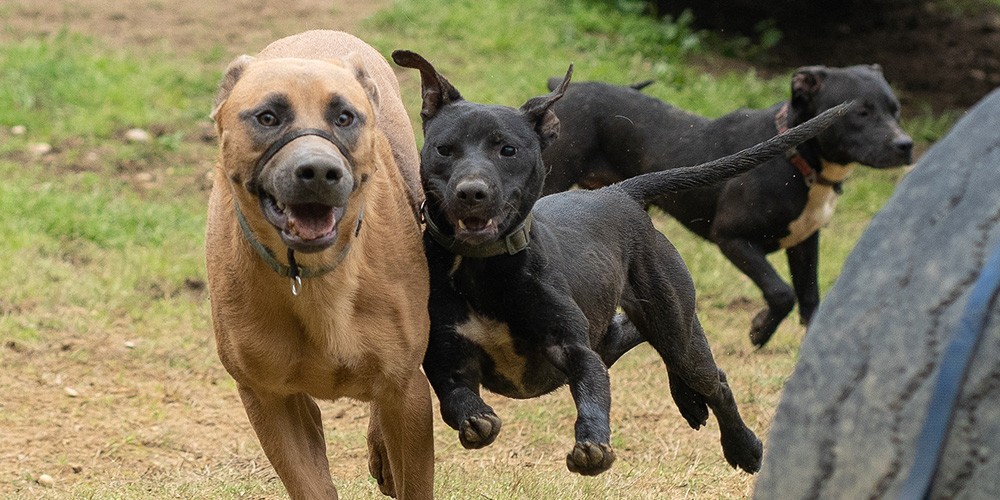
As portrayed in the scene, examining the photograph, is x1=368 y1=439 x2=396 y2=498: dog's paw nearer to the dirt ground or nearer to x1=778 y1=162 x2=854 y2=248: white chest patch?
x1=778 y1=162 x2=854 y2=248: white chest patch

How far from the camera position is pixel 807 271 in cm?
854

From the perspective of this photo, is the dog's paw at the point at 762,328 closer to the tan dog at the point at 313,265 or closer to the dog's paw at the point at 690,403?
the dog's paw at the point at 690,403

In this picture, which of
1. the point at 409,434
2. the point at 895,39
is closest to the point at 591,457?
the point at 409,434

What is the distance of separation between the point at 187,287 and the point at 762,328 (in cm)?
368

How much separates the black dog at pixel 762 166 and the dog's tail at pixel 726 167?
2.75 m

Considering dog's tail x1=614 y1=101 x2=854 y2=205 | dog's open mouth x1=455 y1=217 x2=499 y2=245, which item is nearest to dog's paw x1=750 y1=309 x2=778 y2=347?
dog's tail x1=614 y1=101 x2=854 y2=205

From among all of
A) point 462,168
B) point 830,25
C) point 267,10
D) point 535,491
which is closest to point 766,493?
point 462,168

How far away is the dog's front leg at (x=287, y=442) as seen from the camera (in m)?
4.45

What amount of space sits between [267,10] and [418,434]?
32.7ft

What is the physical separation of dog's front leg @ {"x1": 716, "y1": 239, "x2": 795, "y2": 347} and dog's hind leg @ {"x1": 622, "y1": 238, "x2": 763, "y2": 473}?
2505 mm

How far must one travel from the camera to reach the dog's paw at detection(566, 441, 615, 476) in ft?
13.3

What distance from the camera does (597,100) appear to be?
8.61 metres

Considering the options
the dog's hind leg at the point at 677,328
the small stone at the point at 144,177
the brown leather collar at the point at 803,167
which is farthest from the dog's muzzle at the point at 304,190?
the small stone at the point at 144,177

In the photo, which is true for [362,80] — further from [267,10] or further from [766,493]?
[267,10]
